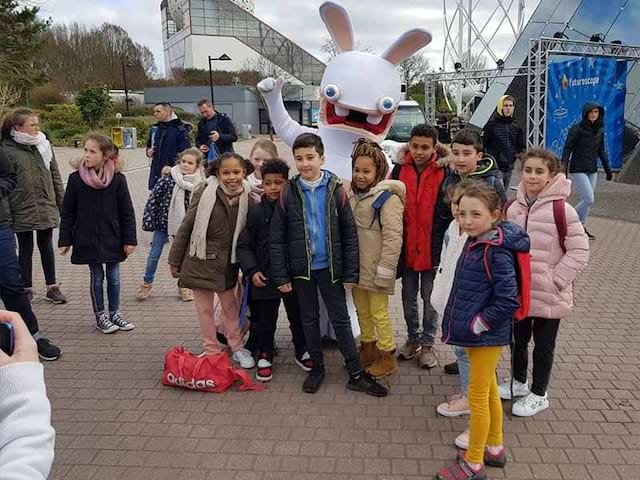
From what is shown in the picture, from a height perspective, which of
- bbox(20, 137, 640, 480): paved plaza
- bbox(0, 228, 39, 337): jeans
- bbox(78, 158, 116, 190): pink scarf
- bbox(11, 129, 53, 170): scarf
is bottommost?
bbox(20, 137, 640, 480): paved plaza

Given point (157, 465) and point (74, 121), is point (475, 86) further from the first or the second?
point (157, 465)

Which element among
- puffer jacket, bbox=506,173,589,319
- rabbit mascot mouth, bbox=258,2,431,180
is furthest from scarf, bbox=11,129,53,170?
puffer jacket, bbox=506,173,589,319

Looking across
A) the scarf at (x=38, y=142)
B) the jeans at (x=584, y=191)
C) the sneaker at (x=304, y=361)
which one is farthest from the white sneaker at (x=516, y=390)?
the jeans at (x=584, y=191)

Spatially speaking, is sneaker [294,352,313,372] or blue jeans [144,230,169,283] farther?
blue jeans [144,230,169,283]

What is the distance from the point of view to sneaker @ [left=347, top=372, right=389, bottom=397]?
363cm

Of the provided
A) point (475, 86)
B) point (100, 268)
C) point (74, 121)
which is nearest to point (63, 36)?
point (74, 121)

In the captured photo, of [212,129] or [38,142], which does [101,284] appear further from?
[212,129]

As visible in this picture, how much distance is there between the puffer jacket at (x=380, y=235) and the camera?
352 centimetres

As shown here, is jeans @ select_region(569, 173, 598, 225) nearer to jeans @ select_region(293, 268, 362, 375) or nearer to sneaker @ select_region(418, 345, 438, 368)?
sneaker @ select_region(418, 345, 438, 368)

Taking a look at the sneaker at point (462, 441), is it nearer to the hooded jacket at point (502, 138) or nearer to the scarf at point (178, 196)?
the scarf at point (178, 196)

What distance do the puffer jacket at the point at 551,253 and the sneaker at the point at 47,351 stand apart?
3.41 metres

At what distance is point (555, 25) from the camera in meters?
18.5

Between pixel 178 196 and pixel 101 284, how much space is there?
109 cm

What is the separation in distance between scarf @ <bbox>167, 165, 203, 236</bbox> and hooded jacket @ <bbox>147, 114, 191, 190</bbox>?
2.33 m
